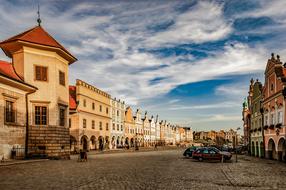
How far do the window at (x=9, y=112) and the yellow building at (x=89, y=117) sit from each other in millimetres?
25004

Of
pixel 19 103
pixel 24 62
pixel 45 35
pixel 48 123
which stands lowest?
pixel 48 123

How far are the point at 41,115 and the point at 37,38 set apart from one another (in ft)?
25.0

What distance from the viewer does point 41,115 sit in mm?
31406

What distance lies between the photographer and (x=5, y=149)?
27422mm

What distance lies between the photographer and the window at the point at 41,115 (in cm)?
3116

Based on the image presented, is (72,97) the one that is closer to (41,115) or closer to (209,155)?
(41,115)

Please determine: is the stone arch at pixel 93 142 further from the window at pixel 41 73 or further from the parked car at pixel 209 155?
the parked car at pixel 209 155

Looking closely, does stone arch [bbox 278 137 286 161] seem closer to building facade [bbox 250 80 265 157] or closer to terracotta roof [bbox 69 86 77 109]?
building facade [bbox 250 80 265 157]

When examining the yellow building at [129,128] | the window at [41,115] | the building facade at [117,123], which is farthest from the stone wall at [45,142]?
the yellow building at [129,128]

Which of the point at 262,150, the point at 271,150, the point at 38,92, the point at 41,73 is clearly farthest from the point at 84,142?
the point at 271,150

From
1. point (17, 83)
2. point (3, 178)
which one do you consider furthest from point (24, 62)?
point (3, 178)

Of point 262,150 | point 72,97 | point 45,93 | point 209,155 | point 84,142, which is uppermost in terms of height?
point 72,97

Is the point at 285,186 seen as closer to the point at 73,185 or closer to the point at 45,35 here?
the point at 73,185

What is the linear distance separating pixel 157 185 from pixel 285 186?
575cm
